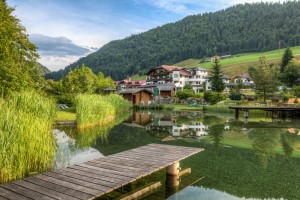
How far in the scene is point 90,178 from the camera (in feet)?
21.9

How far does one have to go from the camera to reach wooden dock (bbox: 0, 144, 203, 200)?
18.5ft

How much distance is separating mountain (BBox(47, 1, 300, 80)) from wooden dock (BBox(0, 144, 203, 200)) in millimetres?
135840

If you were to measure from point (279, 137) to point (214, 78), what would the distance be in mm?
38598

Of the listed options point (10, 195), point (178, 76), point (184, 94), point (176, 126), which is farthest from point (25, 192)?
point (178, 76)

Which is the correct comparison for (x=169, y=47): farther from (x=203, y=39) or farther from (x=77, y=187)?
(x=77, y=187)

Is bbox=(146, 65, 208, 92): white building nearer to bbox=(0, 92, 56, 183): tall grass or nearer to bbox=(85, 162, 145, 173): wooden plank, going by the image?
bbox=(0, 92, 56, 183): tall grass

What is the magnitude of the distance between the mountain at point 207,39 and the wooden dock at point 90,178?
5348 inches

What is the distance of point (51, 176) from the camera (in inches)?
273

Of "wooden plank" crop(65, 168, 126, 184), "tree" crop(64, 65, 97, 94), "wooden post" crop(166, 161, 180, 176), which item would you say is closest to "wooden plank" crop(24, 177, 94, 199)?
"wooden plank" crop(65, 168, 126, 184)

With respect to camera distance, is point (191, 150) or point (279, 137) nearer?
point (191, 150)

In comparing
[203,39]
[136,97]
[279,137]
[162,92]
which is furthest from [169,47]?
[279,137]

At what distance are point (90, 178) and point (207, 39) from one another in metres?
165

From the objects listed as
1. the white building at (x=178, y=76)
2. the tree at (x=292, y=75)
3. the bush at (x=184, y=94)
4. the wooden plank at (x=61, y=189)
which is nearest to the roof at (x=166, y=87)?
the bush at (x=184, y=94)

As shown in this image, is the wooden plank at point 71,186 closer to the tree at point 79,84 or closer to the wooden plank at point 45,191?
the wooden plank at point 45,191
